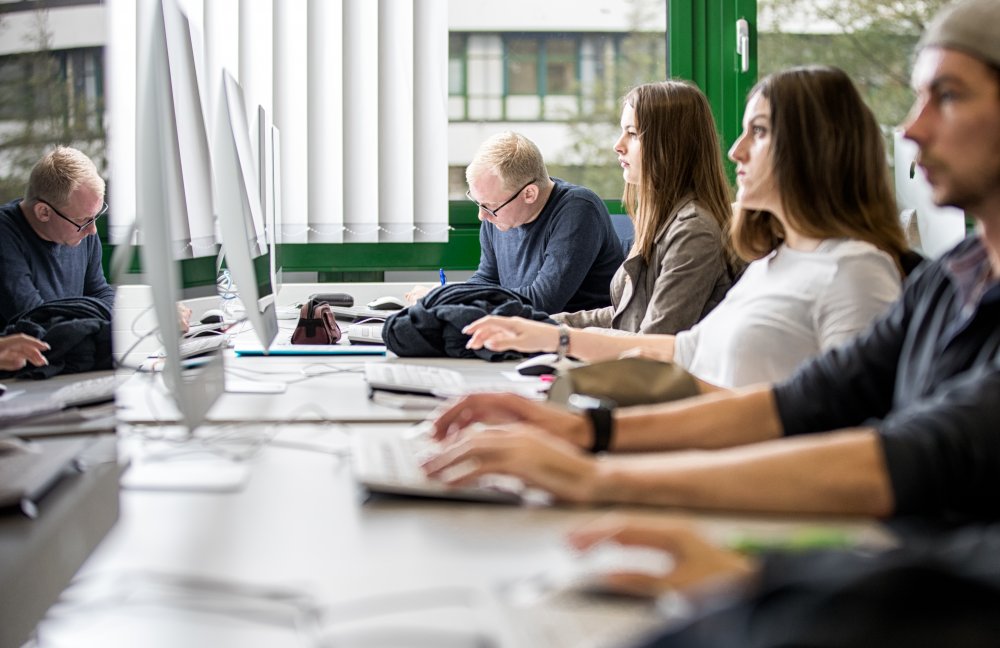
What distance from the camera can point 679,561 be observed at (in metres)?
0.83

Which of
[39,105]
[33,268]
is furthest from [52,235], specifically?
[39,105]

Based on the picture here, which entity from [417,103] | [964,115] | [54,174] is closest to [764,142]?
[964,115]

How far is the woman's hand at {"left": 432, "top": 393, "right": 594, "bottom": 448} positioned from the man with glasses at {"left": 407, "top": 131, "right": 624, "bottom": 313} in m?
2.11

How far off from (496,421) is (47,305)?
0.54m

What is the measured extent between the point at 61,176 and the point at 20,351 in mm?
196

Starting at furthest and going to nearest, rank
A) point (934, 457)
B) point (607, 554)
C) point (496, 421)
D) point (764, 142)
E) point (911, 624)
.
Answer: point (764, 142) → point (496, 421) → point (934, 457) → point (607, 554) → point (911, 624)

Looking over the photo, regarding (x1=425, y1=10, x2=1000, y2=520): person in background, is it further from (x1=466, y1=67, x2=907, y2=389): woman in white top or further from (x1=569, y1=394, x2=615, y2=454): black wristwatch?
(x1=466, y1=67, x2=907, y2=389): woman in white top

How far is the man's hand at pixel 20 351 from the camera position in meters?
1.22

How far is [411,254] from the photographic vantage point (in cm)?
435

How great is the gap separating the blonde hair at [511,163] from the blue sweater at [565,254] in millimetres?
123

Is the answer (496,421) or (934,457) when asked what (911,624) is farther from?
(496,421)

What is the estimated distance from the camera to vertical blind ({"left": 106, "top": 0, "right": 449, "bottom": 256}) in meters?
4.16

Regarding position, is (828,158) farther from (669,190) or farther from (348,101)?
(348,101)

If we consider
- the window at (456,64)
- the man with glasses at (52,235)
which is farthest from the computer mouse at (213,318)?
the man with glasses at (52,235)
